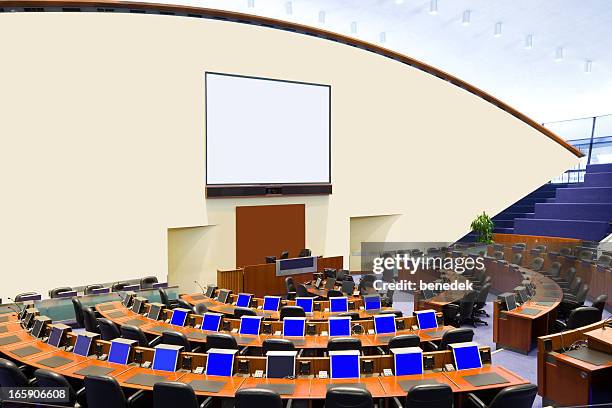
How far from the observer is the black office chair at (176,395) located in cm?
409

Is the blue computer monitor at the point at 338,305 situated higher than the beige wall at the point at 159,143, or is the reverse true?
the beige wall at the point at 159,143

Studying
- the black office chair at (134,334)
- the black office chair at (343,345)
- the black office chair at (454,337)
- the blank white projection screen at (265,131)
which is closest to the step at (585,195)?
the blank white projection screen at (265,131)

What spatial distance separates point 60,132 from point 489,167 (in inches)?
523

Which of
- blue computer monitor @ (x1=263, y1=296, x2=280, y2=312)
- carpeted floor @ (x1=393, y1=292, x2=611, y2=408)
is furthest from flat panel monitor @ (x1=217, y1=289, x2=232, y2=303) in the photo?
carpeted floor @ (x1=393, y1=292, x2=611, y2=408)

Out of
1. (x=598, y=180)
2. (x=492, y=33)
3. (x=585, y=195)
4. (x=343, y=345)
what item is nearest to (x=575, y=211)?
(x=585, y=195)

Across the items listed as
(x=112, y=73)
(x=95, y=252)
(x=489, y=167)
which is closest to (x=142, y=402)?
(x=95, y=252)

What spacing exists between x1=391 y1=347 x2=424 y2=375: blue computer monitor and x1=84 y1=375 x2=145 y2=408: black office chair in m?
2.60

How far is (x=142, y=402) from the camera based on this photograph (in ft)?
15.3

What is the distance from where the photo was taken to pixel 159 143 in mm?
11672

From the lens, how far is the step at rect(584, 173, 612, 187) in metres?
15.9

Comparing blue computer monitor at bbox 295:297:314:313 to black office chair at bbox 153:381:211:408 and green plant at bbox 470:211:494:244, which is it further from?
green plant at bbox 470:211:494:244

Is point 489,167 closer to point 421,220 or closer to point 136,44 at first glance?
point 421,220

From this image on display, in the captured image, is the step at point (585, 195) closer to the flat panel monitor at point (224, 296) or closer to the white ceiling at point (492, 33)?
the white ceiling at point (492, 33)

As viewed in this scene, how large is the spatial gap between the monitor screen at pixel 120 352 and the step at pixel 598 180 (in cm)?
1593
